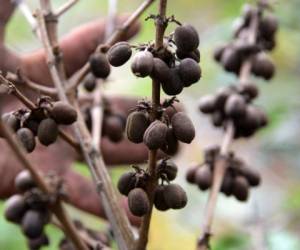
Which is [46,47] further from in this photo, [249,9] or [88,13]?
[88,13]

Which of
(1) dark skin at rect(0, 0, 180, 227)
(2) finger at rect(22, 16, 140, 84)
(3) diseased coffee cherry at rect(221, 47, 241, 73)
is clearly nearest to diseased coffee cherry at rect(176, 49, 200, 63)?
(3) diseased coffee cherry at rect(221, 47, 241, 73)

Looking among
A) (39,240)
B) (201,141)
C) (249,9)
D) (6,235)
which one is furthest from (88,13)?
(39,240)

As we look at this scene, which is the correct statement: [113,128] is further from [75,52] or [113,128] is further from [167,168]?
[75,52]

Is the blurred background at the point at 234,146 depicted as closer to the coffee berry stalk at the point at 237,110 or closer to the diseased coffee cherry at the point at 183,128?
the coffee berry stalk at the point at 237,110

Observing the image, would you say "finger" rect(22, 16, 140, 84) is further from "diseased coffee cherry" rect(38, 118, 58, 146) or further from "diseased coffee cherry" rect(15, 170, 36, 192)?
"diseased coffee cherry" rect(38, 118, 58, 146)

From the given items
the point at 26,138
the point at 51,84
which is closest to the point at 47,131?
the point at 26,138

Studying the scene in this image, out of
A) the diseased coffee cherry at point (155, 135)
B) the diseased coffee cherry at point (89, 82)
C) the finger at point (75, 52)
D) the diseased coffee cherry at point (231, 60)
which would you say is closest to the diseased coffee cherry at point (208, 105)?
the diseased coffee cherry at point (231, 60)
